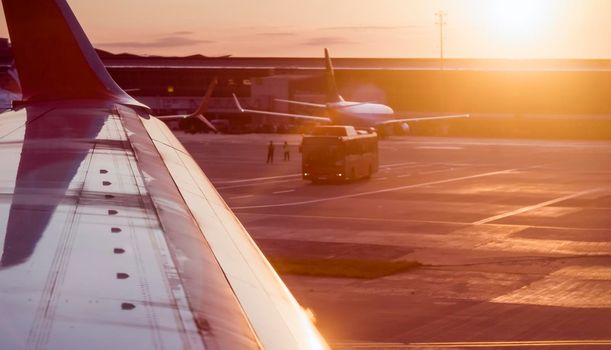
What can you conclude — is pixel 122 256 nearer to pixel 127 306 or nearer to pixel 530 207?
pixel 127 306

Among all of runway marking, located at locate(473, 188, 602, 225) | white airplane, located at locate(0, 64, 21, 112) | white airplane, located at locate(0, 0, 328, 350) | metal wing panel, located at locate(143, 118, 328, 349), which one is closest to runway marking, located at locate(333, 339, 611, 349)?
white airplane, located at locate(0, 0, 328, 350)

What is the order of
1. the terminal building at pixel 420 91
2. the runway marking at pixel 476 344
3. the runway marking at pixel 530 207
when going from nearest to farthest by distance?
the runway marking at pixel 476 344 < the runway marking at pixel 530 207 < the terminal building at pixel 420 91

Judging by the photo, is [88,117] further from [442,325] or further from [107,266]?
[442,325]

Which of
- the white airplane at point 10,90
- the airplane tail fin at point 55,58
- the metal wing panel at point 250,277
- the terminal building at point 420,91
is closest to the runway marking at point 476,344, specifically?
the airplane tail fin at point 55,58

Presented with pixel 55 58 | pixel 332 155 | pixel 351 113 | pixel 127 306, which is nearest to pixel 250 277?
pixel 127 306

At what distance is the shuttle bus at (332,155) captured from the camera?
58.1 meters

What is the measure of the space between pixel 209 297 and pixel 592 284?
74.1 feet

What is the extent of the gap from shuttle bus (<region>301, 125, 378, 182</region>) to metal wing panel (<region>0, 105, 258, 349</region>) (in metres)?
50.1

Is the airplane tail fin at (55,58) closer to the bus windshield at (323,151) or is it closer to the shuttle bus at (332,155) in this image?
the shuttle bus at (332,155)

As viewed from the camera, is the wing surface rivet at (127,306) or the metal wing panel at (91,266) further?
the wing surface rivet at (127,306)

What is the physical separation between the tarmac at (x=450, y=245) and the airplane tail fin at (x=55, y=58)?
7845mm

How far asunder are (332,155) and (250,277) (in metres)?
52.6

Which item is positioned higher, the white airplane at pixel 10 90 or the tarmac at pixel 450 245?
the white airplane at pixel 10 90

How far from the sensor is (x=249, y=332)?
4.31m
